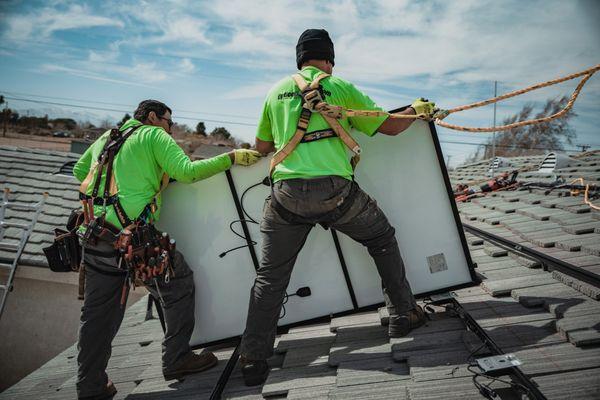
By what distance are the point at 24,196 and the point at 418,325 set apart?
7718mm

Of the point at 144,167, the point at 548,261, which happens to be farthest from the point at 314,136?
the point at 548,261

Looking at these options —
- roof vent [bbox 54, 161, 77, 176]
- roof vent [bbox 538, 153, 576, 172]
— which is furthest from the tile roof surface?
roof vent [bbox 54, 161, 77, 176]

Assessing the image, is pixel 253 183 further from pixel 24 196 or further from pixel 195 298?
pixel 24 196

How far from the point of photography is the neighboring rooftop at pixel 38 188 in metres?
6.61

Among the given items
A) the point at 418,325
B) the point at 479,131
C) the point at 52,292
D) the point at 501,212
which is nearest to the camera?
the point at 418,325

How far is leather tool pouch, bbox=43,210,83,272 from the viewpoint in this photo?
10.1ft

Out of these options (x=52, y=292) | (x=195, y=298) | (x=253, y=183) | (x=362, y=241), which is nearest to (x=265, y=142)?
(x=253, y=183)

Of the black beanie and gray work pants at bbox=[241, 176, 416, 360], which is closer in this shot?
gray work pants at bbox=[241, 176, 416, 360]

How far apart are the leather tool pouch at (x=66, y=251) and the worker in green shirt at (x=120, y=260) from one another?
0.41 ft

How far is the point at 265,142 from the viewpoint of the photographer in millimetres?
3135

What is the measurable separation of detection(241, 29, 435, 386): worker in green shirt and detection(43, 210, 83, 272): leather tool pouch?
54.3 inches

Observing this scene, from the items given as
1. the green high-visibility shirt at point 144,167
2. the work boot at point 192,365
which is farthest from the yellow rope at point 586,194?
the work boot at point 192,365

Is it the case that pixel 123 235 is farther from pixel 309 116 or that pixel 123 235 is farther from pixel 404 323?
pixel 404 323

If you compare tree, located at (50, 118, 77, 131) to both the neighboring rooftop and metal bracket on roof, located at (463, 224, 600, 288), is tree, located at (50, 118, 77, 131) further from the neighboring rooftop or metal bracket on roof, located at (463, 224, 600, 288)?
metal bracket on roof, located at (463, 224, 600, 288)
